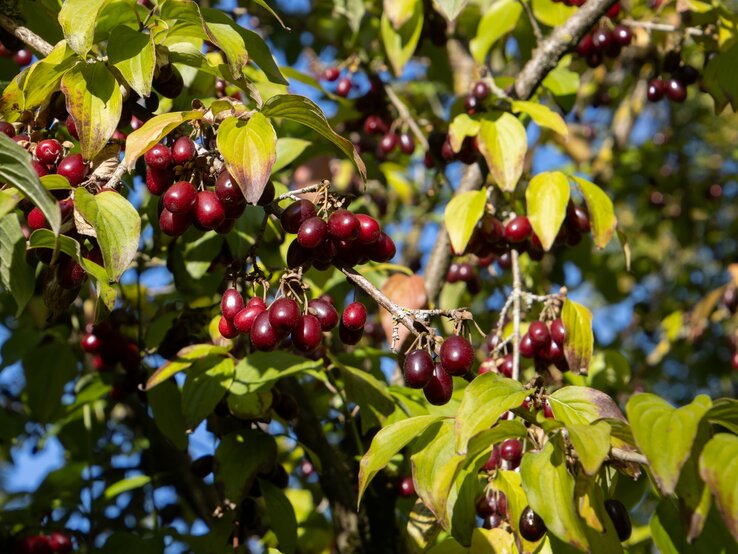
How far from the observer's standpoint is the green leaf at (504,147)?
7.59 ft

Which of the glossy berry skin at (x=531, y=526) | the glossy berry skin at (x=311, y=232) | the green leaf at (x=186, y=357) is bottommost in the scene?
the green leaf at (x=186, y=357)

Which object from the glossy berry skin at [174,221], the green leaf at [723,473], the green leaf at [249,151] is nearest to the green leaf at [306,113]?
the green leaf at [249,151]

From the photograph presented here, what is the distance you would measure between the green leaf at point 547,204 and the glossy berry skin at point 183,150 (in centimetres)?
105

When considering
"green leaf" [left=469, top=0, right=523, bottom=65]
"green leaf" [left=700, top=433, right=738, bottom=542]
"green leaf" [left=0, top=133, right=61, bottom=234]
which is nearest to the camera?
"green leaf" [left=700, top=433, right=738, bottom=542]

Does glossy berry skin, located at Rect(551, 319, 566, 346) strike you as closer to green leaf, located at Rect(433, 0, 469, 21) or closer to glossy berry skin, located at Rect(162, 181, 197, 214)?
green leaf, located at Rect(433, 0, 469, 21)

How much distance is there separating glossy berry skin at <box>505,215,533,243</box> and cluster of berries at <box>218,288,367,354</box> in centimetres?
89

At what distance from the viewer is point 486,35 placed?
2943mm

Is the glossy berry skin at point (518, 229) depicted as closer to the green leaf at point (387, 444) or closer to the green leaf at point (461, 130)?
the green leaf at point (461, 130)

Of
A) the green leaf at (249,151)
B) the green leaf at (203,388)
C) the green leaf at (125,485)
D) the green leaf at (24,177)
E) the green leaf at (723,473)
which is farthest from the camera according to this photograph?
the green leaf at (125,485)

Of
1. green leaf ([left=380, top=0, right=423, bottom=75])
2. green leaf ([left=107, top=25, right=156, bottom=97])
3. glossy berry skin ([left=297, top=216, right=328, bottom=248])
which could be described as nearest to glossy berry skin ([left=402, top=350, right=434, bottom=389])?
glossy berry skin ([left=297, top=216, right=328, bottom=248])

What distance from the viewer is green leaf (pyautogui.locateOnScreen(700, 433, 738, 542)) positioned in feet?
3.70

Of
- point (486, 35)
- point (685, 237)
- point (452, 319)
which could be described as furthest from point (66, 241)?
point (685, 237)

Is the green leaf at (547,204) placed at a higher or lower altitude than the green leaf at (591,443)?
lower

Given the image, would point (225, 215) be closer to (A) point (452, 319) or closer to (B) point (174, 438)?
(A) point (452, 319)
